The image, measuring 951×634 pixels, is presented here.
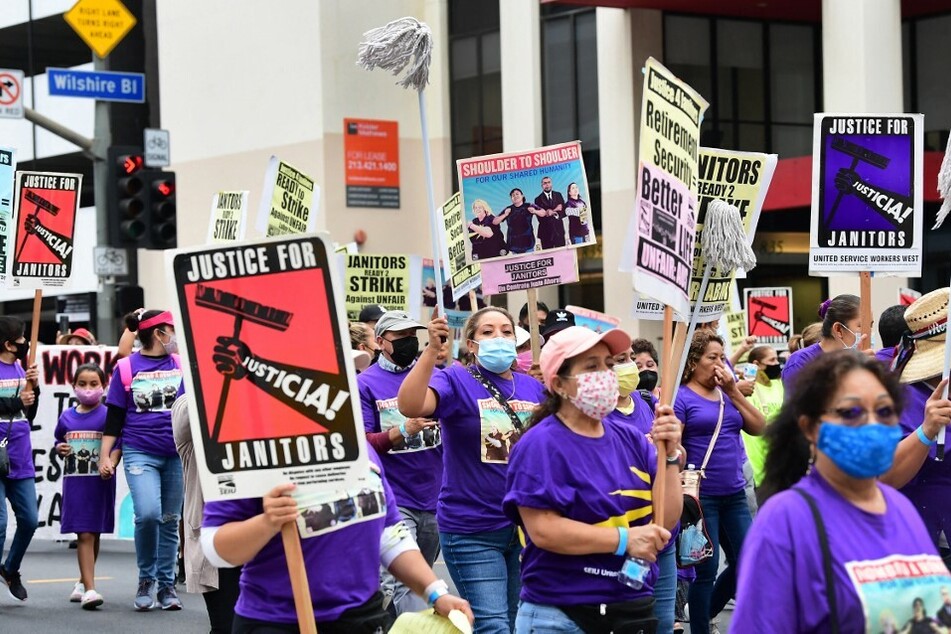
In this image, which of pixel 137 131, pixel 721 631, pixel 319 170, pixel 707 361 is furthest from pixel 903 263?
pixel 137 131

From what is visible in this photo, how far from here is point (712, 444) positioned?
9.17 m

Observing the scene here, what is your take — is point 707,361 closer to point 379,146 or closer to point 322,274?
point 322,274

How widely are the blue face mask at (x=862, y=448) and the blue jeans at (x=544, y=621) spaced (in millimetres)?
2025

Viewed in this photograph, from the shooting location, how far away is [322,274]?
4980mm

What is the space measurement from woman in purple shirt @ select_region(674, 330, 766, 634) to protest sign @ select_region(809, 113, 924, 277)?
2.64 feet

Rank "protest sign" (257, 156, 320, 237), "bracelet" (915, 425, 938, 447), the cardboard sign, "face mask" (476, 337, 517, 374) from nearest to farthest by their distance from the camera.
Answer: "bracelet" (915, 425, 938, 447) < "face mask" (476, 337, 517, 374) < "protest sign" (257, 156, 320, 237) < the cardboard sign

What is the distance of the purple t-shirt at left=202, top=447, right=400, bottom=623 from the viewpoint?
4.95 meters

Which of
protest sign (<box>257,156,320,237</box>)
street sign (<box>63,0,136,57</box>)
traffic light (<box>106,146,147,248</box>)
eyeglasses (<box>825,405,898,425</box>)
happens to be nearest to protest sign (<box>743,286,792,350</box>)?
protest sign (<box>257,156,320,237</box>)

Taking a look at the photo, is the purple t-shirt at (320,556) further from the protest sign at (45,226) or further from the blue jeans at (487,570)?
the protest sign at (45,226)

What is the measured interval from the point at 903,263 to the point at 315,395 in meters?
4.98

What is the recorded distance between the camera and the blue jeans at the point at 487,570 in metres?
7.32

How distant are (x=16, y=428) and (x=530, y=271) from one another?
4.36m

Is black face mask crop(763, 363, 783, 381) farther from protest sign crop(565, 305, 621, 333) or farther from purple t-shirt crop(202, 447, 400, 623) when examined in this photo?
purple t-shirt crop(202, 447, 400, 623)

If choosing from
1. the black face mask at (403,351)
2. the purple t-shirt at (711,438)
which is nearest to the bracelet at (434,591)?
the black face mask at (403,351)
